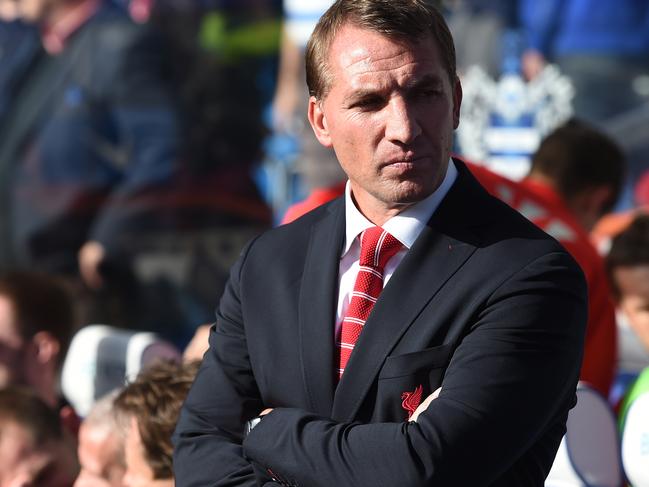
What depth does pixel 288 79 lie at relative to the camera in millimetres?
5629

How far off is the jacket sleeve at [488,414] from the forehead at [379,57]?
34 centimetres

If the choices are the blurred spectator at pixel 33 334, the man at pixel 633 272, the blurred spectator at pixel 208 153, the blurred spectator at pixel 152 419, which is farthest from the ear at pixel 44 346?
the blurred spectator at pixel 208 153

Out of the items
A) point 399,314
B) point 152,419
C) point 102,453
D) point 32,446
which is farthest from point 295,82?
point 399,314

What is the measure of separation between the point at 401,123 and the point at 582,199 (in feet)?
7.22

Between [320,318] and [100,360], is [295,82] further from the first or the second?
[320,318]

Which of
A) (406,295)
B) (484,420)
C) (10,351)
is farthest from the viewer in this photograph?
(10,351)

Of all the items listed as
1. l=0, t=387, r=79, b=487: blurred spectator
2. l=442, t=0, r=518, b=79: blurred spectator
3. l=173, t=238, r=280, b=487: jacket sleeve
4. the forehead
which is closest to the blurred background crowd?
l=442, t=0, r=518, b=79: blurred spectator

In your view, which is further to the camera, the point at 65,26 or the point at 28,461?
the point at 65,26

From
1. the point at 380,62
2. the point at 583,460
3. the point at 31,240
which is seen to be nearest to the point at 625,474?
the point at 583,460

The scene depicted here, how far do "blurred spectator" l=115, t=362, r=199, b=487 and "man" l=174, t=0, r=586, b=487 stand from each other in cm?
51

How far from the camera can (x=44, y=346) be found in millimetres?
3801

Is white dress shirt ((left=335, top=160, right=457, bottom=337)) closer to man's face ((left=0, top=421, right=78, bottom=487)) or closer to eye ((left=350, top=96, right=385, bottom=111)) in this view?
eye ((left=350, top=96, right=385, bottom=111))

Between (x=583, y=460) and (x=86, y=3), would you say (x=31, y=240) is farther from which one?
(x=583, y=460)

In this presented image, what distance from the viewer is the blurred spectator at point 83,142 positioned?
19.4ft
